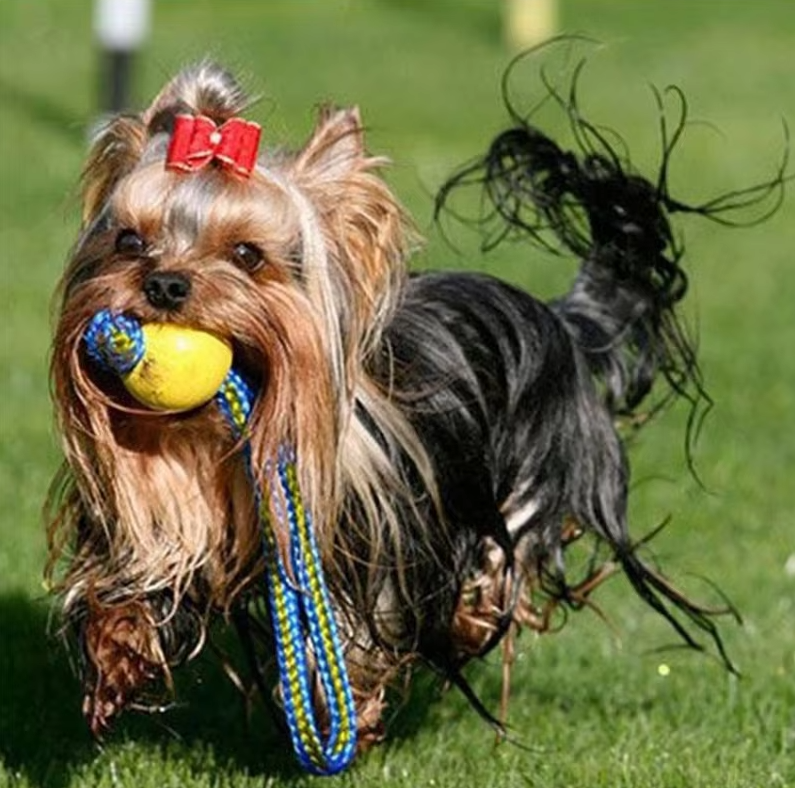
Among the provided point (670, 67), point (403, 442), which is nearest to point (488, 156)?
point (403, 442)

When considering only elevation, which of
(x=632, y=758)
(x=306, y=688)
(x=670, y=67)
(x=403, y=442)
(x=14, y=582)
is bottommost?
(x=670, y=67)

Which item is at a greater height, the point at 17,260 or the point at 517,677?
the point at 517,677

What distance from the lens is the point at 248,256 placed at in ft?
14.1

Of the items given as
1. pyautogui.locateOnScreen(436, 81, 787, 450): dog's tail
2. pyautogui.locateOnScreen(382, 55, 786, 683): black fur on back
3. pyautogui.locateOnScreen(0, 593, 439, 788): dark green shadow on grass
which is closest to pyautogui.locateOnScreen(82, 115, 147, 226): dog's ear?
pyautogui.locateOnScreen(382, 55, 786, 683): black fur on back

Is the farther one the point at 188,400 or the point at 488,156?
the point at 488,156

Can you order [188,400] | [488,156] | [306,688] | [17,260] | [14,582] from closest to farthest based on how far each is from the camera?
[188,400], [306,688], [488,156], [14,582], [17,260]

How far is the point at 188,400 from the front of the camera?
426 centimetres

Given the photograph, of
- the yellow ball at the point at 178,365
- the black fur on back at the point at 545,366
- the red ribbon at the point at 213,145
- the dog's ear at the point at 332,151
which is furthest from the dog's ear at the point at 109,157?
the black fur on back at the point at 545,366

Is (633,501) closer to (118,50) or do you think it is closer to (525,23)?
(118,50)

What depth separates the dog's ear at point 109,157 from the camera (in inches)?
177

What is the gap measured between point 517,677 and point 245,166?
2.06 m

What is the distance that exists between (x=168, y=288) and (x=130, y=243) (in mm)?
194

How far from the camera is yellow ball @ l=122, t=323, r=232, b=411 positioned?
4.18 m

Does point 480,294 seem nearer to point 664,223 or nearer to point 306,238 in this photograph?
point 664,223
